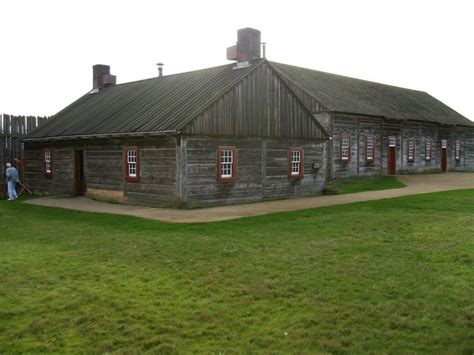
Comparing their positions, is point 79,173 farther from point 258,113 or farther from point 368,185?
point 368,185

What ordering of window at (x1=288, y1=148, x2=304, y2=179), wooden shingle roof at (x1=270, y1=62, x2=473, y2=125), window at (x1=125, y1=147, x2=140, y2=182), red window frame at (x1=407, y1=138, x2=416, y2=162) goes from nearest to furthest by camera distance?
window at (x1=125, y1=147, x2=140, y2=182), window at (x1=288, y1=148, x2=304, y2=179), wooden shingle roof at (x1=270, y1=62, x2=473, y2=125), red window frame at (x1=407, y1=138, x2=416, y2=162)

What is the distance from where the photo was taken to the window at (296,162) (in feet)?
80.5

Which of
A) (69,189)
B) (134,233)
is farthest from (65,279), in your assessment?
(69,189)

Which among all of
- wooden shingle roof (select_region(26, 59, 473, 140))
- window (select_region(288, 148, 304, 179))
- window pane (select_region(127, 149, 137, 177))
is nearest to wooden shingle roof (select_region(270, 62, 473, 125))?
wooden shingle roof (select_region(26, 59, 473, 140))

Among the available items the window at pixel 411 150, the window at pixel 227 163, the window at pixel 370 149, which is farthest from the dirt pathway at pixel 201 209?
the window at pixel 411 150

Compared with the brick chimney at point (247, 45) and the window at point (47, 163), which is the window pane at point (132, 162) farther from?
the window at point (47, 163)

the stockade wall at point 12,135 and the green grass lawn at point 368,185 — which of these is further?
the stockade wall at point 12,135

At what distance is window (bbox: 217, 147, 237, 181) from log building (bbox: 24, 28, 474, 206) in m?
0.04

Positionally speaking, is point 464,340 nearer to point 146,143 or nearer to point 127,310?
point 127,310

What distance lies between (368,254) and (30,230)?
9.91 metres

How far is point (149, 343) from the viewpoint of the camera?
21.1 feet

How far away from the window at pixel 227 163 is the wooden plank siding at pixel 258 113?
2.30 ft

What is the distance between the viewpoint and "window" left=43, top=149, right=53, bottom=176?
2834 cm

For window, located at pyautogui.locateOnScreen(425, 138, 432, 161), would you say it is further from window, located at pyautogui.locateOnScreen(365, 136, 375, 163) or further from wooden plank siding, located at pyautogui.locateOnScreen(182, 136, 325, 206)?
wooden plank siding, located at pyautogui.locateOnScreen(182, 136, 325, 206)
